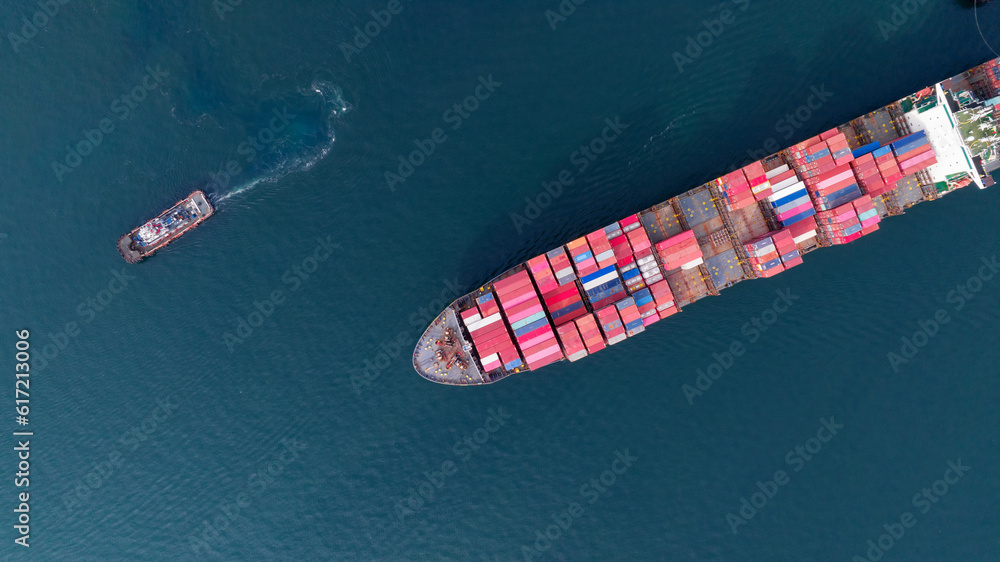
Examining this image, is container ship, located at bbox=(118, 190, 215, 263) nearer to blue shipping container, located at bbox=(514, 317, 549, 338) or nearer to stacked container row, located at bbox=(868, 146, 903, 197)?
blue shipping container, located at bbox=(514, 317, 549, 338)

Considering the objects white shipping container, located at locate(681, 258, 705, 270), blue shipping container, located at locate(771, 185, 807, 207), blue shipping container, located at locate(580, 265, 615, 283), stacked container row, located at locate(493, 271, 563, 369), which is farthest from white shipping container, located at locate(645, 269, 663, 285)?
blue shipping container, located at locate(771, 185, 807, 207)

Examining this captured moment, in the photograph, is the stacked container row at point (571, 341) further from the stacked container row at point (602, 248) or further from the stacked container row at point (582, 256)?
the stacked container row at point (602, 248)

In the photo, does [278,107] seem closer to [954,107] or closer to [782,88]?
[782,88]

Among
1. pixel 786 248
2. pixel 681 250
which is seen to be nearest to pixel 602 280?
pixel 681 250

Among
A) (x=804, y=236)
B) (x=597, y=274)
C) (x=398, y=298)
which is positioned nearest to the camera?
(x=597, y=274)

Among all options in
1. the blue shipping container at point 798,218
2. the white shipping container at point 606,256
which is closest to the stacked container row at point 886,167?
the blue shipping container at point 798,218

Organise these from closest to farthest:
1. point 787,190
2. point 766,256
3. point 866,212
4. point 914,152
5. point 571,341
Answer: point 766,256, point 571,341, point 866,212, point 787,190, point 914,152

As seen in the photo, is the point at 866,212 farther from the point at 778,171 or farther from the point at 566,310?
the point at 566,310
